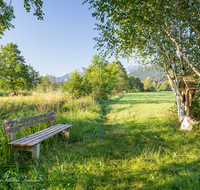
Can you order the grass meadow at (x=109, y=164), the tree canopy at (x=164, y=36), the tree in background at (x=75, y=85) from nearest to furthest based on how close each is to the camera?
the grass meadow at (x=109, y=164) → the tree canopy at (x=164, y=36) → the tree in background at (x=75, y=85)

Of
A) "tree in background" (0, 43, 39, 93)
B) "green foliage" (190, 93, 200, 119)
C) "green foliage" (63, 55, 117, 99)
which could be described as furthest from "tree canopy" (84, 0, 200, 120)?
"tree in background" (0, 43, 39, 93)

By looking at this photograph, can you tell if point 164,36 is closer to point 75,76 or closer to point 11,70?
point 75,76

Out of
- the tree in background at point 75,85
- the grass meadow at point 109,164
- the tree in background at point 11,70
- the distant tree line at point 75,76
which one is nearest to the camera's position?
the grass meadow at point 109,164

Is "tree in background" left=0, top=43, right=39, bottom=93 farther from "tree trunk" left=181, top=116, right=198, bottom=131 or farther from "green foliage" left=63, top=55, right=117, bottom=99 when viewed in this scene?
"tree trunk" left=181, top=116, right=198, bottom=131

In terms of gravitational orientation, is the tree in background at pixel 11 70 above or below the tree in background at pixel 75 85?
above

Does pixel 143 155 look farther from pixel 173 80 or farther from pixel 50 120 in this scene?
pixel 173 80

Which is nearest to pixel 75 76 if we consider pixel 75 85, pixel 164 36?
pixel 75 85

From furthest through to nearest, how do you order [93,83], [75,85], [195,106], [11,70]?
1. [11,70]
2. [93,83]
3. [75,85]
4. [195,106]

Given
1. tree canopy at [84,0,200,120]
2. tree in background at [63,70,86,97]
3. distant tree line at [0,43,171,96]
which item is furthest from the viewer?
distant tree line at [0,43,171,96]

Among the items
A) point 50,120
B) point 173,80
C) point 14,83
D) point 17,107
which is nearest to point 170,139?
point 173,80

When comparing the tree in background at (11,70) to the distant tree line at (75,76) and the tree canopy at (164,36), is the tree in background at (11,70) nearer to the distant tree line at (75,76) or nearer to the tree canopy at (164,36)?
the distant tree line at (75,76)

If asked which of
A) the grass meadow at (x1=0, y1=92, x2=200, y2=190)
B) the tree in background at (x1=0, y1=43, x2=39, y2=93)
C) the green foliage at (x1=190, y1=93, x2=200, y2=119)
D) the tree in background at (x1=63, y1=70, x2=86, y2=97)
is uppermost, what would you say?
the tree in background at (x1=0, y1=43, x2=39, y2=93)

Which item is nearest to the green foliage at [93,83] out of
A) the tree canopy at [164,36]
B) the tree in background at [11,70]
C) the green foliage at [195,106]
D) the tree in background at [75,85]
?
the tree in background at [75,85]

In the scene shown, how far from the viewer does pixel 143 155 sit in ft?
10.7
